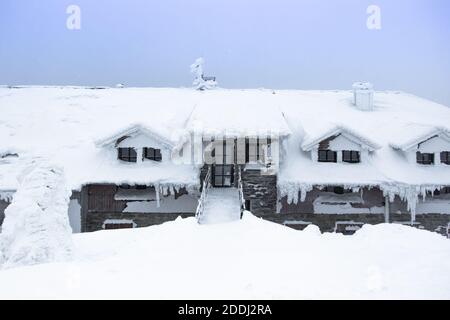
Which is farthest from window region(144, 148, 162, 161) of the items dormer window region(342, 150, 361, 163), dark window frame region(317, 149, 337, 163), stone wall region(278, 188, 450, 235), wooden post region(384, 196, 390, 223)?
wooden post region(384, 196, 390, 223)

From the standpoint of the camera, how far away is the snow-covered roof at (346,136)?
18.3m

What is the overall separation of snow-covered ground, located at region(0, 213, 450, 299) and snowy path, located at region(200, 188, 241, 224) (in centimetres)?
496

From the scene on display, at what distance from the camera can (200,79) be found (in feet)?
101

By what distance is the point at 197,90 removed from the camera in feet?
96.6

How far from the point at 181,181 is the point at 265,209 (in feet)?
14.8

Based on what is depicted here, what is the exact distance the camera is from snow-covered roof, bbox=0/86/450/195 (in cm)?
1789

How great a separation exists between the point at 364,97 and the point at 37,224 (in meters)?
22.5

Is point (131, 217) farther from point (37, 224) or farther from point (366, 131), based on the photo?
point (366, 131)

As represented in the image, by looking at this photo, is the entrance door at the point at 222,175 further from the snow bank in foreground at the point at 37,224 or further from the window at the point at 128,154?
the snow bank in foreground at the point at 37,224

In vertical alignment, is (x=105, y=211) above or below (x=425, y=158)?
below

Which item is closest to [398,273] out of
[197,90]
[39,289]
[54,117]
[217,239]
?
[217,239]

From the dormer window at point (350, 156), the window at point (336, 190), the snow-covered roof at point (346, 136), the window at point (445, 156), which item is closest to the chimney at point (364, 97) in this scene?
the window at point (445, 156)

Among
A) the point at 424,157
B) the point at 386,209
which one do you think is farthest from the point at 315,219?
the point at 424,157
